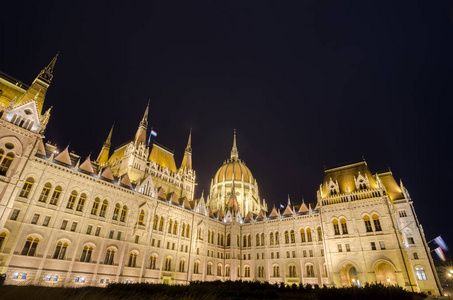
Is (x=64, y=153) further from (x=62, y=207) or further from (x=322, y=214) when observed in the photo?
(x=322, y=214)

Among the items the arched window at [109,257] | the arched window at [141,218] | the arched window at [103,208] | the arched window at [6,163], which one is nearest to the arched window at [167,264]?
the arched window at [141,218]

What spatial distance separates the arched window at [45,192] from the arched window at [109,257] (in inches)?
411

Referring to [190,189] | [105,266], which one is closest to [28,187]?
[105,266]

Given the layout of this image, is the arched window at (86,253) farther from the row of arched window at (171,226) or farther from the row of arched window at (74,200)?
the row of arched window at (171,226)

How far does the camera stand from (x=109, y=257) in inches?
1326

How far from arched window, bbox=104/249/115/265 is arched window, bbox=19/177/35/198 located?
39.9 feet

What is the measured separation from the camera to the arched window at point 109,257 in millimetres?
33281

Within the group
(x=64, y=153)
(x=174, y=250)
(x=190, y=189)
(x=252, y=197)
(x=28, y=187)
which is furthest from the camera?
(x=252, y=197)

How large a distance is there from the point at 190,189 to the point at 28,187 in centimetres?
3529

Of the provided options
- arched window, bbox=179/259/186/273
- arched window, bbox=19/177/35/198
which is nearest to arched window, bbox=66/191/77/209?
arched window, bbox=19/177/35/198

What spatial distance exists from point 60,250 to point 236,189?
4548 centimetres

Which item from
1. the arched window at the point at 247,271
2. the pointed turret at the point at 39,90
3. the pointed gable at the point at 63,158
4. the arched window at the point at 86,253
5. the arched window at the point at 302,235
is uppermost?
the pointed turret at the point at 39,90

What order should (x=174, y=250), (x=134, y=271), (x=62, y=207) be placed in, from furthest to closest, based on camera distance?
1. (x=174, y=250)
2. (x=134, y=271)
3. (x=62, y=207)

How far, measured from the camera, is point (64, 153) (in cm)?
3288
